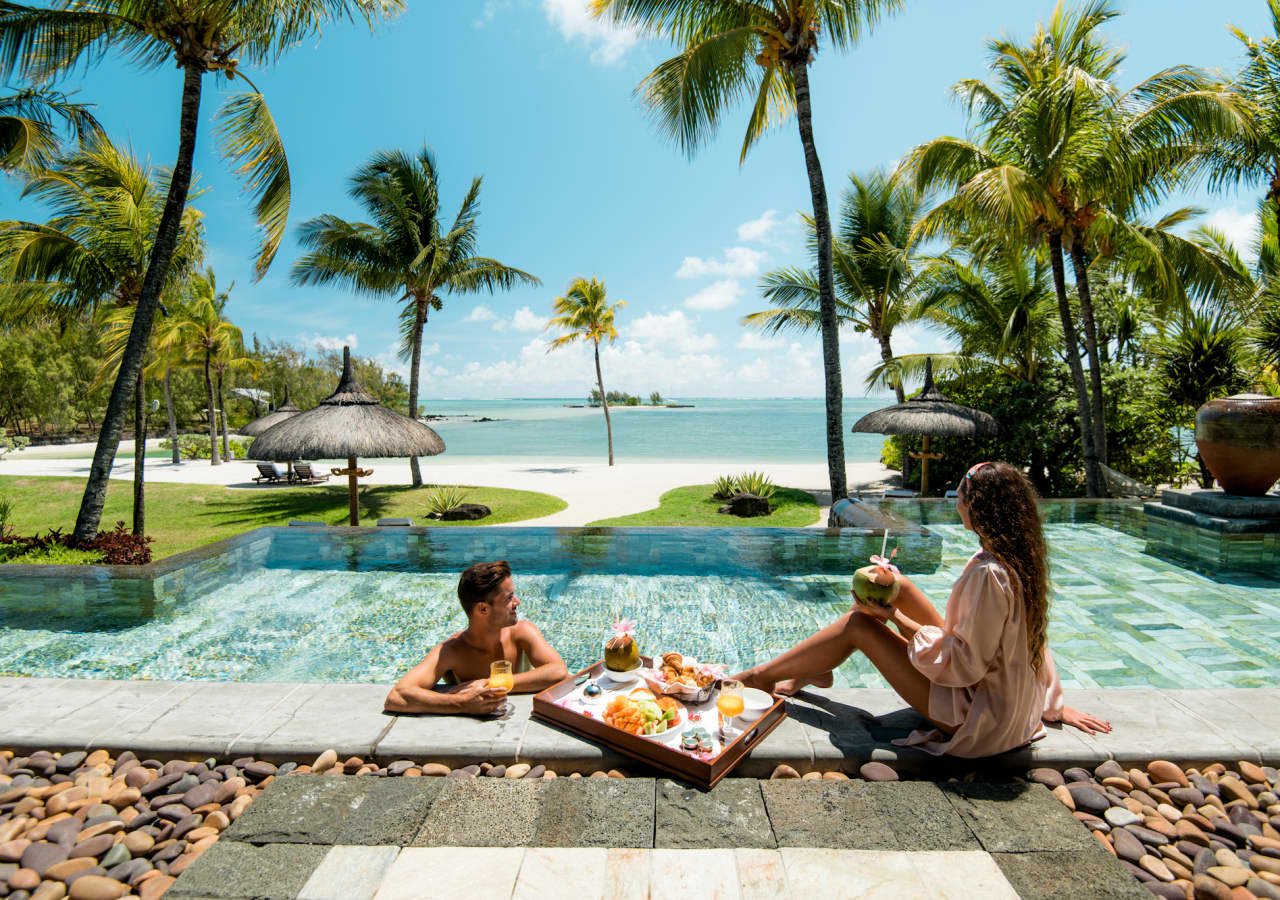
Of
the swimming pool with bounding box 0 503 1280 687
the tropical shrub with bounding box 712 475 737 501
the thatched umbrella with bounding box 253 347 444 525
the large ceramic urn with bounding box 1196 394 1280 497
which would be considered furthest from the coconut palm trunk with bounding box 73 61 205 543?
the large ceramic urn with bounding box 1196 394 1280 497

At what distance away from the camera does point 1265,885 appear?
82.8 inches

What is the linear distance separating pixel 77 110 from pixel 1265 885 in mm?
12628

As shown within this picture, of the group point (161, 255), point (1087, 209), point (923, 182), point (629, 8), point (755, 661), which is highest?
point (629, 8)

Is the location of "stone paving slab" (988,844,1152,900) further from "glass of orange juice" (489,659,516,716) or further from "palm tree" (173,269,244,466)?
"palm tree" (173,269,244,466)

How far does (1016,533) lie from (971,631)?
0.45 m

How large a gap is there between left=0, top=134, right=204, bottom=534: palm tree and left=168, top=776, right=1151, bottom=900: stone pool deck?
9.20 metres

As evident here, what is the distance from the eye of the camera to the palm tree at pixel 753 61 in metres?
8.95

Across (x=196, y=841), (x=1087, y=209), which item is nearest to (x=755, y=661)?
(x=196, y=841)

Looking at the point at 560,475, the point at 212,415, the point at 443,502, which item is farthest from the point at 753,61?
the point at 212,415

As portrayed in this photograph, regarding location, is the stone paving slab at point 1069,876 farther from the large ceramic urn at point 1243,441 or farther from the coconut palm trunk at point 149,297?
the coconut palm trunk at point 149,297

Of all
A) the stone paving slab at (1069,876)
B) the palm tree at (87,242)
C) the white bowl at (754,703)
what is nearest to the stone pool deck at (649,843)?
the stone paving slab at (1069,876)

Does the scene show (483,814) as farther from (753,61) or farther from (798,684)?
(753,61)

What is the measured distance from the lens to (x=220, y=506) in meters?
13.8

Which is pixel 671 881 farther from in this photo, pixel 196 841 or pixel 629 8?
pixel 629 8
